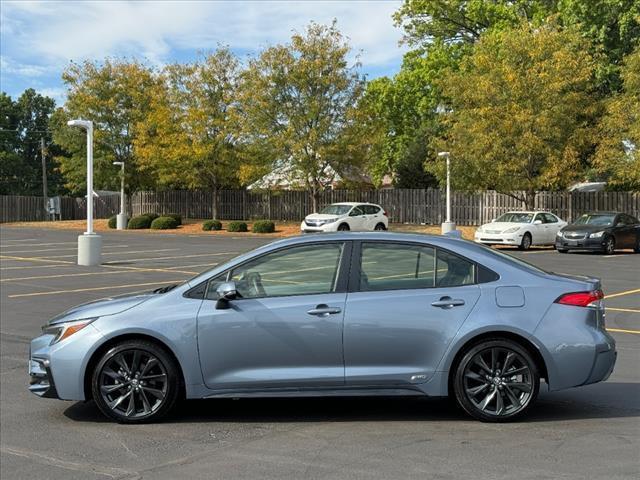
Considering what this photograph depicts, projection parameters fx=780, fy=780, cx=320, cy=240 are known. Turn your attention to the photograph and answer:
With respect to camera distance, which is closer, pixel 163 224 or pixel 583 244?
pixel 583 244

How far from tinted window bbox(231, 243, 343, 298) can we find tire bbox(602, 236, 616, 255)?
22.3 meters

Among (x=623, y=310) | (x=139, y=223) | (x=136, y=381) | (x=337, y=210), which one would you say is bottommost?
(x=623, y=310)

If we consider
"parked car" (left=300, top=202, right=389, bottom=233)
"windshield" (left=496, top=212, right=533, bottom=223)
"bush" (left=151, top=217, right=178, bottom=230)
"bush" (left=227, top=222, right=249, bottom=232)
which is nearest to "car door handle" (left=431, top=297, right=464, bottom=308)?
"windshield" (left=496, top=212, right=533, bottom=223)

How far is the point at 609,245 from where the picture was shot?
26516mm

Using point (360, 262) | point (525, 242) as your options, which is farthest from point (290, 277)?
point (525, 242)

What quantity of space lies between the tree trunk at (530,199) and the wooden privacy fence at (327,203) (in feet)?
8.38

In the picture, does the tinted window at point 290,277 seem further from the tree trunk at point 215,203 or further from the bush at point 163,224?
the tree trunk at point 215,203

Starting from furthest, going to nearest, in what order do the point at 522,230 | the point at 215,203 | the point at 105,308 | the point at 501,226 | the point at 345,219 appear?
the point at 215,203 < the point at 345,219 < the point at 501,226 < the point at 522,230 < the point at 105,308

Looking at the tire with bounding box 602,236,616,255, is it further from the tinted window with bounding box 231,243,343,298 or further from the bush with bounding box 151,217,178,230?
the bush with bounding box 151,217,178,230

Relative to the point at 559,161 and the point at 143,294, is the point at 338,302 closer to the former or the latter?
the point at 143,294

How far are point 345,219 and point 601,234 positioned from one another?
12.7 meters

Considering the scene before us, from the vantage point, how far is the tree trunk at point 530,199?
37.6 metres

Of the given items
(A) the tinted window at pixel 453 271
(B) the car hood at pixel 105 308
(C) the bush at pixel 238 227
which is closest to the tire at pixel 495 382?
(A) the tinted window at pixel 453 271

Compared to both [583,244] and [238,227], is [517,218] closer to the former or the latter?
[583,244]
